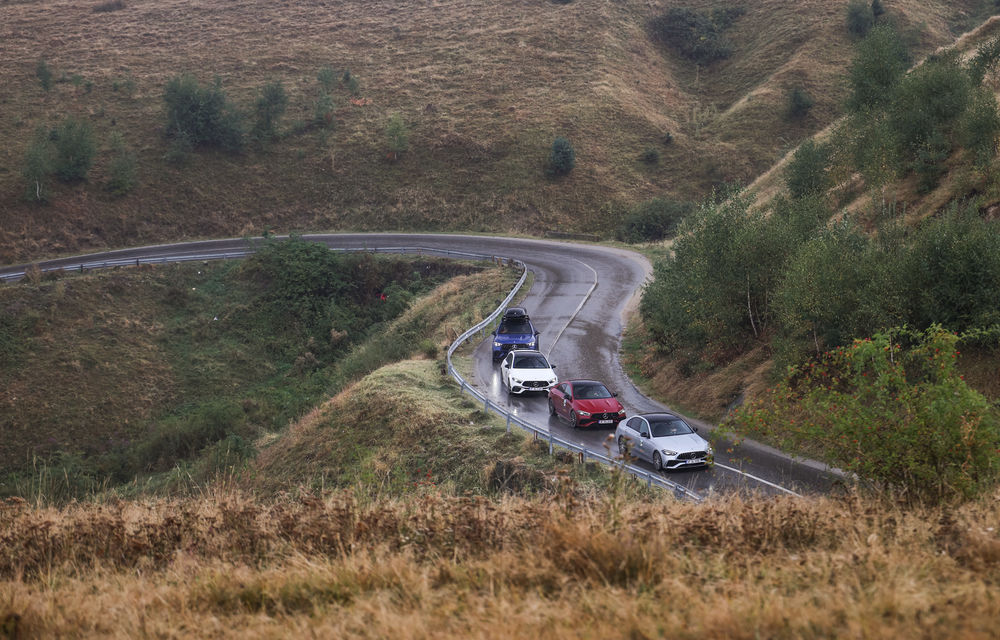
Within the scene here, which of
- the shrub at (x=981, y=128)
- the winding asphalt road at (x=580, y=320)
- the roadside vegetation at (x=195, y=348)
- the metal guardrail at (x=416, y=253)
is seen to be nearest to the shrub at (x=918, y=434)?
the winding asphalt road at (x=580, y=320)

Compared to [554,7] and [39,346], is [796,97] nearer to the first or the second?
[554,7]

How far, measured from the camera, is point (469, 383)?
1107 inches

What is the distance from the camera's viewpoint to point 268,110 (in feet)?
225

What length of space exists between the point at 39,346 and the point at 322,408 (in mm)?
19861

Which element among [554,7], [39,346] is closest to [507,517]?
[39,346]

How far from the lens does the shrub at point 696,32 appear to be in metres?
85.4

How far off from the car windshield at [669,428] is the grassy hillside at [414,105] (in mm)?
42684

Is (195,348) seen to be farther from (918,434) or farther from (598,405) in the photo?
(918,434)

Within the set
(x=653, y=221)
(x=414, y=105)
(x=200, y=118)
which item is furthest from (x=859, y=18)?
(x=200, y=118)

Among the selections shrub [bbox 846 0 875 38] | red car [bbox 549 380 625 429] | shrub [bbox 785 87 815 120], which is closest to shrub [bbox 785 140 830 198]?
red car [bbox 549 380 625 429]

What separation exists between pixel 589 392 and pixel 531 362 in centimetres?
473

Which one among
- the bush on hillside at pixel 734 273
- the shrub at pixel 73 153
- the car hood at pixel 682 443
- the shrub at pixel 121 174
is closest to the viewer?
the car hood at pixel 682 443

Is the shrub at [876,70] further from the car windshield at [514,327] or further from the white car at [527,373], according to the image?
the white car at [527,373]

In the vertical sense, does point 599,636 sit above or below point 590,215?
above
